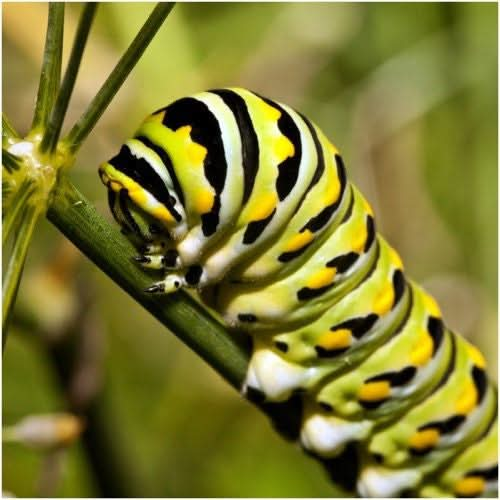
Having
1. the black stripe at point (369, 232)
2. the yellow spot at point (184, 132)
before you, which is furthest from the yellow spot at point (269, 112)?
the black stripe at point (369, 232)

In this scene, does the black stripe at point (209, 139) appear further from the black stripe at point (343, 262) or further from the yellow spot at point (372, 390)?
the yellow spot at point (372, 390)

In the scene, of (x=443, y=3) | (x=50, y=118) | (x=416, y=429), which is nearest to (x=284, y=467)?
(x=416, y=429)

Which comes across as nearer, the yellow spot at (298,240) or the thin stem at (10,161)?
the thin stem at (10,161)

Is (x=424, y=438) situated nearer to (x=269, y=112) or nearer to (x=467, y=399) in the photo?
(x=467, y=399)

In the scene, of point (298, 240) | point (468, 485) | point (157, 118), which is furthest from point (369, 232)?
point (468, 485)

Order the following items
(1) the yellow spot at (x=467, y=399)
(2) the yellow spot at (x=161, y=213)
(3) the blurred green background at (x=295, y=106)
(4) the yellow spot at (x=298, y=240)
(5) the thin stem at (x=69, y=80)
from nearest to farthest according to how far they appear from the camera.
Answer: (5) the thin stem at (x=69, y=80) → (2) the yellow spot at (x=161, y=213) → (4) the yellow spot at (x=298, y=240) → (1) the yellow spot at (x=467, y=399) → (3) the blurred green background at (x=295, y=106)

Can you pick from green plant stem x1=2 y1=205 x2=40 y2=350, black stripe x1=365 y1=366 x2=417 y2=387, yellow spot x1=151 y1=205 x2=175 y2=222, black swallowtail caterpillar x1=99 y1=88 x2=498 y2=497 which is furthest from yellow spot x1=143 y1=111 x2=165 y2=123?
black stripe x1=365 y1=366 x2=417 y2=387

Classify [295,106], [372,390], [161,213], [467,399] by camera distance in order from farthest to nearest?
1. [295,106]
2. [467,399]
3. [372,390]
4. [161,213]
